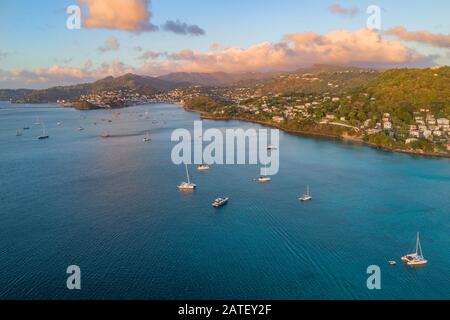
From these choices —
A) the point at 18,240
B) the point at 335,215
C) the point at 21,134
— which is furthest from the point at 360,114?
the point at 21,134

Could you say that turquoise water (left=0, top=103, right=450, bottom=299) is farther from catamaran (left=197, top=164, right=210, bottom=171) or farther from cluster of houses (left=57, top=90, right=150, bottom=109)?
cluster of houses (left=57, top=90, right=150, bottom=109)

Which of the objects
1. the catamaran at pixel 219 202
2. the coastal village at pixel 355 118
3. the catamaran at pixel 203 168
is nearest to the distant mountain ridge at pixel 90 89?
the coastal village at pixel 355 118

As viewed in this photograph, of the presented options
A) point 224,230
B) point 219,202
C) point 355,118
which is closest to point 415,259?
point 224,230

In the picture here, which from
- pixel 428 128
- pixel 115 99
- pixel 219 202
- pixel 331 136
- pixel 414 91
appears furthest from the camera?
pixel 115 99

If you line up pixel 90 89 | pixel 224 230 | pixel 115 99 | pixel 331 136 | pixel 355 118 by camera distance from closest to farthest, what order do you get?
1. pixel 224 230
2. pixel 331 136
3. pixel 355 118
4. pixel 115 99
5. pixel 90 89

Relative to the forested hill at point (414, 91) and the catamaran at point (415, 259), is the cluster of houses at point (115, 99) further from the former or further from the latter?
the catamaran at point (415, 259)

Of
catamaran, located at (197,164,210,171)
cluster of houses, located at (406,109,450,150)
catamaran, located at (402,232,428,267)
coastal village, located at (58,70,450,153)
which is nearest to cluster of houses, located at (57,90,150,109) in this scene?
coastal village, located at (58,70,450,153)

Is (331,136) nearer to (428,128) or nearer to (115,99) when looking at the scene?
(428,128)

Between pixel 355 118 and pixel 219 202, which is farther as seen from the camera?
pixel 355 118
